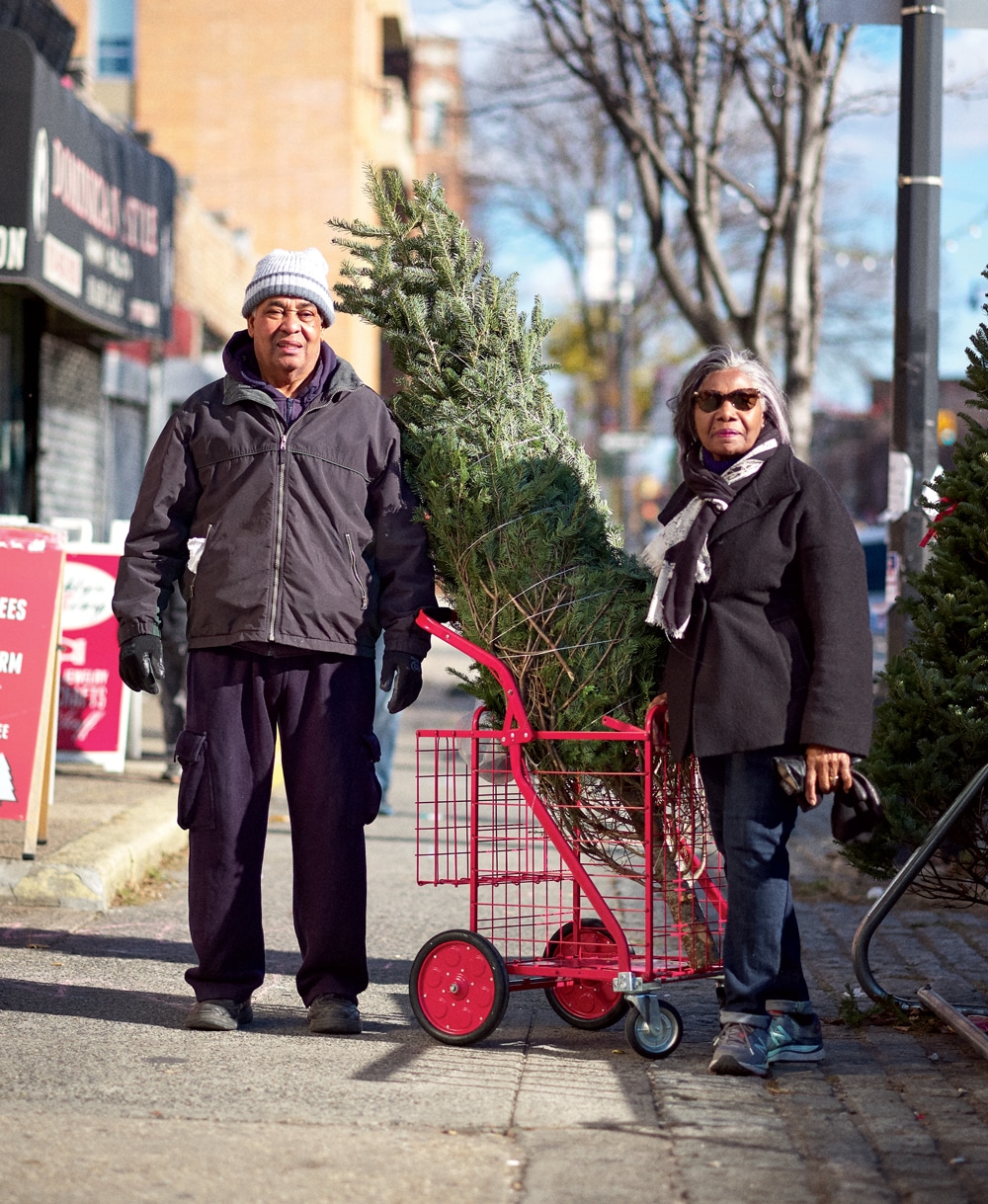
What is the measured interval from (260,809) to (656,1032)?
1.33 metres

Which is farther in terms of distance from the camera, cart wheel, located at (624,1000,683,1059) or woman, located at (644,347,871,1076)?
cart wheel, located at (624,1000,683,1059)

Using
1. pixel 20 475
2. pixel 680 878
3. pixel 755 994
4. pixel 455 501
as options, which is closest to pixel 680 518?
pixel 455 501

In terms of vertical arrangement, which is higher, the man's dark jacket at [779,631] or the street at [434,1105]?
the man's dark jacket at [779,631]

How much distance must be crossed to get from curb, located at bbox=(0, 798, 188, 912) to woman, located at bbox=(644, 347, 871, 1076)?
302 cm

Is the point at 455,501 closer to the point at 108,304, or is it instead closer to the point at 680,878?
the point at 680,878

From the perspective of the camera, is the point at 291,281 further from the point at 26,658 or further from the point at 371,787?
the point at 26,658

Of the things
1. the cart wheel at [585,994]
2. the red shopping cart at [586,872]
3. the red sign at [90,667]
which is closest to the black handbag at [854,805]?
the red shopping cart at [586,872]

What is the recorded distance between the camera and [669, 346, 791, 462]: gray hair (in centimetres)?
463

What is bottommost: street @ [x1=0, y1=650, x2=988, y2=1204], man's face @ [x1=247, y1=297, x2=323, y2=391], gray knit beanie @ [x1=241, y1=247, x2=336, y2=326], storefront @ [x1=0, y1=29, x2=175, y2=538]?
street @ [x1=0, y1=650, x2=988, y2=1204]

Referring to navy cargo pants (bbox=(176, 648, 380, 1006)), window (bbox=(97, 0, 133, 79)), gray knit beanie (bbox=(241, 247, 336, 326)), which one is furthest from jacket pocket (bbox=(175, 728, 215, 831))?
window (bbox=(97, 0, 133, 79))

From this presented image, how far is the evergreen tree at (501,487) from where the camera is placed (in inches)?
185

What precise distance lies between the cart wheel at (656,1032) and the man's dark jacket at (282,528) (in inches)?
48.1

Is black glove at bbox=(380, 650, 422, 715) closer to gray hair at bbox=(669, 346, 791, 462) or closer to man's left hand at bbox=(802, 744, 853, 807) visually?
gray hair at bbox=(669, 346, 791, 462)

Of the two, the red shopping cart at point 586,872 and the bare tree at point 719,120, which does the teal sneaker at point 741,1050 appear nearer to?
the red shopping cart at point 586,872
